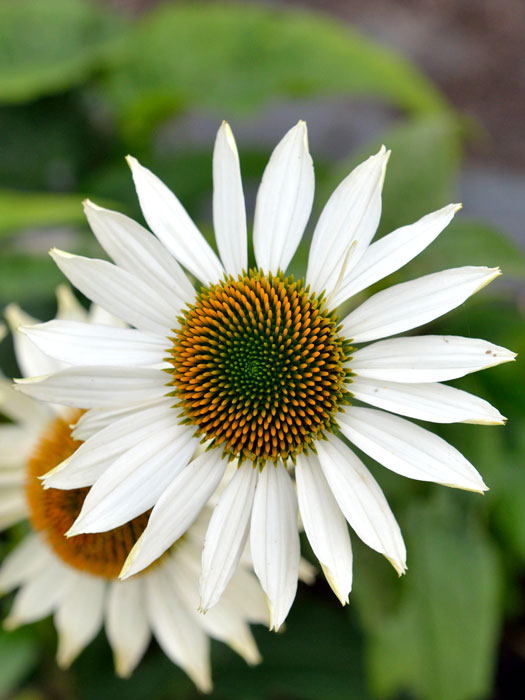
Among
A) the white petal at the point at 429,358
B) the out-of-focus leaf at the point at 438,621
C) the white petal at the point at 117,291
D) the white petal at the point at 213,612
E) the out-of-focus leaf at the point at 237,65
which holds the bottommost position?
the out-of-focus leaf at the point at 438,621

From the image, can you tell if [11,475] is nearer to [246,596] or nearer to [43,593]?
[43,593]

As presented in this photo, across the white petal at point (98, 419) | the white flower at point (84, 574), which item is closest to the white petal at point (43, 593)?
the white flower at point (84, 574)

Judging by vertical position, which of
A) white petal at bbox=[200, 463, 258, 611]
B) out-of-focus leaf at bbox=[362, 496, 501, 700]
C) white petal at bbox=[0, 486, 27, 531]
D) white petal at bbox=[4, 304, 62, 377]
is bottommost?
out-of-focus leaf at bbox=[362, 496, 501, 700]

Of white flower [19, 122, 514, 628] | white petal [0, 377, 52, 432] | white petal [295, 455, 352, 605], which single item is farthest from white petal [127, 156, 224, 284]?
white petal [0, 377, 52, 432]

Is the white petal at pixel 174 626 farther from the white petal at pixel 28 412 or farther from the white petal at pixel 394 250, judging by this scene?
the white petal at pixel 394 250

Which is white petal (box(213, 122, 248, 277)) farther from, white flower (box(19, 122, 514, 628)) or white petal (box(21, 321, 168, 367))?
white petal (box(21, 321, 168, 367))

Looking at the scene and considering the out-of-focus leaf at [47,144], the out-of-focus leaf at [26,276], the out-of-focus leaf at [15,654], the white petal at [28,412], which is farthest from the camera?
the out-of-focus leaf at [47,144]

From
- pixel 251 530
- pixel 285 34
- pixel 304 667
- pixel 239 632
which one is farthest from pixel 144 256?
pixel 285 34
